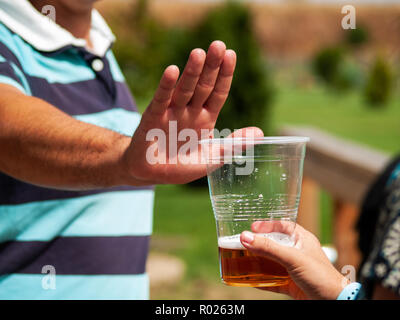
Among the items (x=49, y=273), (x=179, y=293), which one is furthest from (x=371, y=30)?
(x=49, y=273)

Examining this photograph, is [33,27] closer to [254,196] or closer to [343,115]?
[254,196]

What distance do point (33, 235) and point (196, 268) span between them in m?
5.25

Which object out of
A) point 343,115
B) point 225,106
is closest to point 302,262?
point 225,106

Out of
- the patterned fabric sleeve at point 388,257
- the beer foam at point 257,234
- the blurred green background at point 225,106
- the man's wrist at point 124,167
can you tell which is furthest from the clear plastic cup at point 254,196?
the blurred green background at point 225,106

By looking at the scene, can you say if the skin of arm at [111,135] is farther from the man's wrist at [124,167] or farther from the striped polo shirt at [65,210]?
the striped polo shirt at [65,210]

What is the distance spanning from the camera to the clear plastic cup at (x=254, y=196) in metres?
1.28

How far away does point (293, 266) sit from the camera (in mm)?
1281

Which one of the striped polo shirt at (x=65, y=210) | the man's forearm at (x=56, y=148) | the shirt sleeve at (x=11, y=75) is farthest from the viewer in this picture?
the striped polo shirt at (x=65, y=210)

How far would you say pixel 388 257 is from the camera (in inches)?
87.7

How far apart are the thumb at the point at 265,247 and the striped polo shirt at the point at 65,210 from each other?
0.73 meters

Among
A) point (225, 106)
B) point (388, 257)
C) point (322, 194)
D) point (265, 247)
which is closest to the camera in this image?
point (265, 247)

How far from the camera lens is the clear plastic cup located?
128 cm

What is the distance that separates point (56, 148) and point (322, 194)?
11.9m

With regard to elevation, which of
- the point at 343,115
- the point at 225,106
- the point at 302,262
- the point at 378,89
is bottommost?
the point at 302,262
